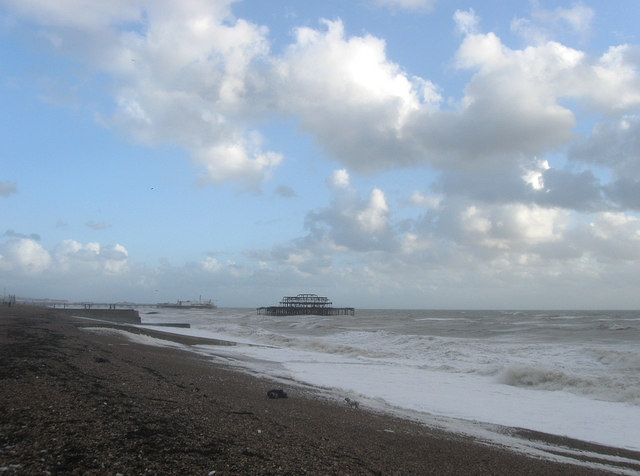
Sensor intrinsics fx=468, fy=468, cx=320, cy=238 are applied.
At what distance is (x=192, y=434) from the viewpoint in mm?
5492

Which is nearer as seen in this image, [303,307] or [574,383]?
[574,383]

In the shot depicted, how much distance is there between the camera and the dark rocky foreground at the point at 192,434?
14.7 ft

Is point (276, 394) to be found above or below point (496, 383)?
above

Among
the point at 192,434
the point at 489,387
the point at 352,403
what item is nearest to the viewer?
the point at 192,434

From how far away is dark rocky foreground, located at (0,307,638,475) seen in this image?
14.7 ft

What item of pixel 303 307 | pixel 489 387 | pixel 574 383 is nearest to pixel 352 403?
pixel 489 387

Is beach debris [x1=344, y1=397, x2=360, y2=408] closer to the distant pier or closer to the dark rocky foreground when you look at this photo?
the dark rocky foreground

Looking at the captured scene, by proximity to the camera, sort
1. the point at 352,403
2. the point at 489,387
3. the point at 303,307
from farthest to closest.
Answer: the point at 303,307, the point at 489,387, the point at 352,403

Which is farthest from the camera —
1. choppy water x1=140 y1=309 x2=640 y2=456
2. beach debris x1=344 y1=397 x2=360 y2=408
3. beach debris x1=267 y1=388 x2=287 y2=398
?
choppy water x1=140 y1=309 x2=640 y2=456

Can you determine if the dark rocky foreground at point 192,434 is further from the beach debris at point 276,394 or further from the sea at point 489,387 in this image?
the sea at point 489,387

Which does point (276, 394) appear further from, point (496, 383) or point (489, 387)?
point (496, 383)

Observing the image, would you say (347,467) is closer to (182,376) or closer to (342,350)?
(182,376)

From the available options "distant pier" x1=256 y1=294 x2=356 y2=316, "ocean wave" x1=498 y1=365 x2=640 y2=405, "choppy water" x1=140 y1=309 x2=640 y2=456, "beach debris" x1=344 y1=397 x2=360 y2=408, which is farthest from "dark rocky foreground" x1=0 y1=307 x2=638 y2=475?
"distant pier" x1=256 y1=294 x2=356 y2=316

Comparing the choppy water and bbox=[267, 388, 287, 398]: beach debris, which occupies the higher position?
bbox=[267, 388, 287, 398]: beach debris
